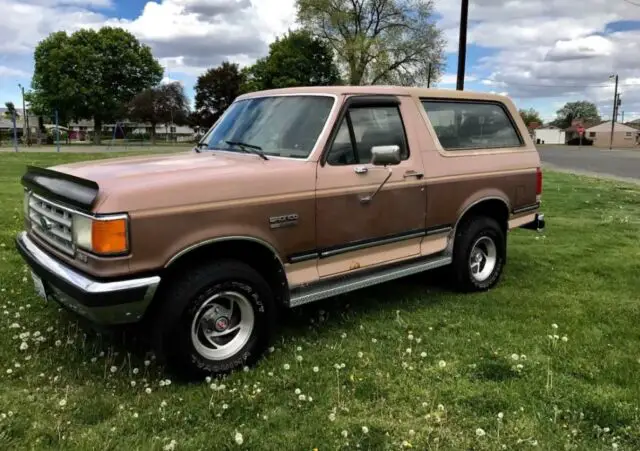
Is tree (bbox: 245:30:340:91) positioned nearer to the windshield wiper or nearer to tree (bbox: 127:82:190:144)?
tree (bbox: 127:82:190:144)

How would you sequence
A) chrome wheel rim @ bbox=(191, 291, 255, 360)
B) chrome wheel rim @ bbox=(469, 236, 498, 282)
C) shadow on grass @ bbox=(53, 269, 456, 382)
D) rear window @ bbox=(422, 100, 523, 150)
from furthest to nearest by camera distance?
chrome wheel rim @ bbox=(469, 236, 498, 282)
rear window @ bbox=(422, 100, 523, 150)
shadow on grass @ bbox=(53, 269, 456, 382)
chrome wheel rim @ bbox=(191, 291, 255, 360)

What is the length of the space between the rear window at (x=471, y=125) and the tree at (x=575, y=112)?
129692 millimetres

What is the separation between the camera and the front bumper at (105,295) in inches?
131

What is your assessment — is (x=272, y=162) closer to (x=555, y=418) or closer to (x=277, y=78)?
(x=555, y=418)

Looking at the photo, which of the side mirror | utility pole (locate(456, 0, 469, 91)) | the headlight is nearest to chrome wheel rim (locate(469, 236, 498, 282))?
the side mirror

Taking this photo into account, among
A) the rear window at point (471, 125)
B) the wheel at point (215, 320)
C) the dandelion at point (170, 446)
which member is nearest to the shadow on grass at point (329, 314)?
the wheel at point (215, 320)

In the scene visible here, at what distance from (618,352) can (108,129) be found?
7359 centimetres

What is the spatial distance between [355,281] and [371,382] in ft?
3.31

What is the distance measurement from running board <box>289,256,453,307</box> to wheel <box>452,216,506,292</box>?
281 mm

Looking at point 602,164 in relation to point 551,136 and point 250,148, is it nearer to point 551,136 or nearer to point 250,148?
point 250,148

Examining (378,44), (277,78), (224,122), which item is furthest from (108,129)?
(224,122)

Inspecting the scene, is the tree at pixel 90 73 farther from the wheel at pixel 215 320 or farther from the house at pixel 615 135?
the house at pixel 615 135

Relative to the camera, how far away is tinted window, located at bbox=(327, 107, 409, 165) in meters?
4.49

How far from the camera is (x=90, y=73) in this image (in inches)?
2292
